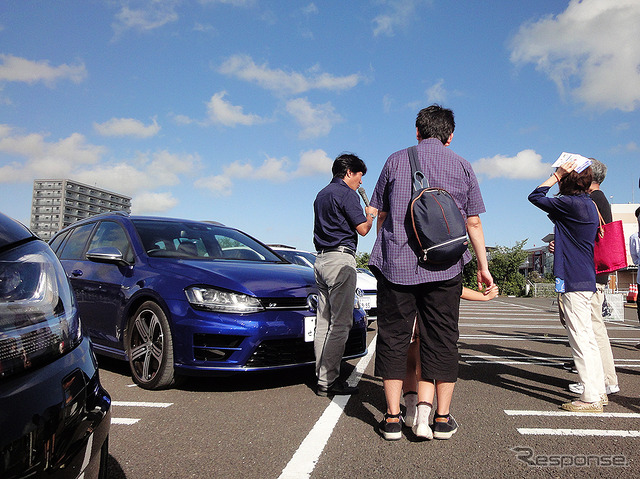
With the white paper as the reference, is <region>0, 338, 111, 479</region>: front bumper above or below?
below

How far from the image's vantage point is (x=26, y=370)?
1.17 m

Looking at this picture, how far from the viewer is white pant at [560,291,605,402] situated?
3.45 meters

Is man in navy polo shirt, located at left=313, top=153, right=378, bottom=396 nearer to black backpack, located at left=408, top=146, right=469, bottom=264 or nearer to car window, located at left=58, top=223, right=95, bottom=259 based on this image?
black backpack, located at left=408, top=146, right=469, bottom=264

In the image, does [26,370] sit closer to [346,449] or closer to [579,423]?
[346,449]

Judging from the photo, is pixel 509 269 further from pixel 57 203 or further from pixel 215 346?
pixel 57 203

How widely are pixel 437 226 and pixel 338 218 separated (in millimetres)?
1382

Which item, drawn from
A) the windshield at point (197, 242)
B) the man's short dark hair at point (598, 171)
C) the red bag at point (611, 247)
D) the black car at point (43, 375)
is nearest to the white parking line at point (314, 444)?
the black car at point (43, 375)

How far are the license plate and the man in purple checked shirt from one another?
3.38 ft

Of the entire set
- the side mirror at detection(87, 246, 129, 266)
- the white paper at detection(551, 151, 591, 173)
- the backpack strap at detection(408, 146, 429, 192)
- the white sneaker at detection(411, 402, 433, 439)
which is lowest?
the white sneaker at detection(411, 402, 433, 439)

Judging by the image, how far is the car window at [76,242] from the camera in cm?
511

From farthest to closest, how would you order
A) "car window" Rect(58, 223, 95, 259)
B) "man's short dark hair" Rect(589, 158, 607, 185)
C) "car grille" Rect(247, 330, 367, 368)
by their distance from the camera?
"car window" Rect(58, 223, 95, 259), "man's short dark hair" Rect(589, 158, 607, 185), "car grille" Rect(247, 330, 367, 368)

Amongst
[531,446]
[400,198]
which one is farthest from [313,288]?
[531,446]

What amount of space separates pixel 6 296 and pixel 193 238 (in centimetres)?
360

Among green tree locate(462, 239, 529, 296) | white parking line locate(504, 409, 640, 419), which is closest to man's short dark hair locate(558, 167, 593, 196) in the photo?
white parking line locate(504, 409, 640, 419)
